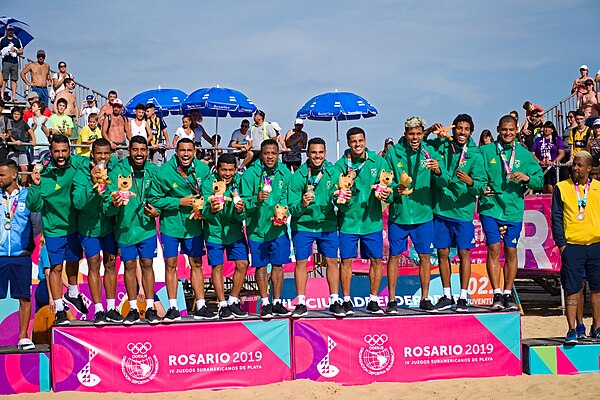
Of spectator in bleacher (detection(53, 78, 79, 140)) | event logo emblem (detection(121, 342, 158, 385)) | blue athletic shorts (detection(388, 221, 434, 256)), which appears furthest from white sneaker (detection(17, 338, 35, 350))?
spectator in bleacher (detection(53, 78, 79, 140))

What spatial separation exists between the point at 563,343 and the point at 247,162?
6952mm

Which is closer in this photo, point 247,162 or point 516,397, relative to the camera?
point 516,397

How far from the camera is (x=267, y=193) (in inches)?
358

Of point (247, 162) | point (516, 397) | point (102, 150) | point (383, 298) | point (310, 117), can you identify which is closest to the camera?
point (516, 397)

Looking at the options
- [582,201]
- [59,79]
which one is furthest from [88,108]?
[582,201]

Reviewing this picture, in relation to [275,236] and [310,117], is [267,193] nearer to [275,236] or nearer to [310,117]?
[275,236]

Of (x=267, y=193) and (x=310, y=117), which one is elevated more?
(x=310, y=117)

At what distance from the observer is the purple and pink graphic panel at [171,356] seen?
891cm

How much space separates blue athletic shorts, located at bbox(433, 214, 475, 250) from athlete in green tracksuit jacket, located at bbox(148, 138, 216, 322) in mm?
2923

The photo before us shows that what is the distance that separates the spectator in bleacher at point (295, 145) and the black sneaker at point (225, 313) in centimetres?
655

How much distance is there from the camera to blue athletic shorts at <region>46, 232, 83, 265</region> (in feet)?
29.4

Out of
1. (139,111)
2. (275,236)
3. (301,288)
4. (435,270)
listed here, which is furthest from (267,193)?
(139,111)

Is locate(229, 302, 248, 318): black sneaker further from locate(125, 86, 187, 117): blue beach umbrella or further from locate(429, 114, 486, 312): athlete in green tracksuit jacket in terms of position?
locate(125, 86, 187, 117): blue beach umbrella

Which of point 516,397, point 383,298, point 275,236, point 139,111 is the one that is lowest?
point 516,397
